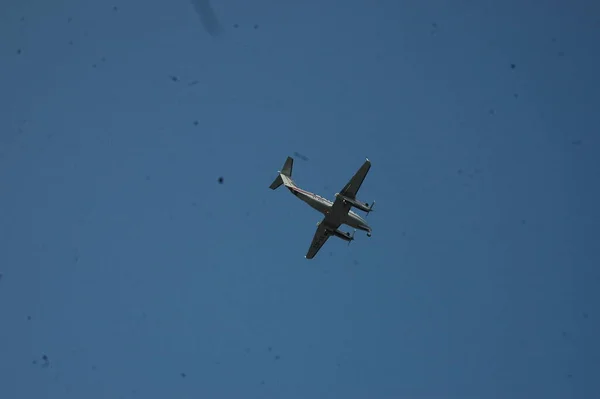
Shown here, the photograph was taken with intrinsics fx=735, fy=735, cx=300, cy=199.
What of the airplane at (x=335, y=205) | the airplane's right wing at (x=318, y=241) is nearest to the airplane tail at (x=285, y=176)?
the airplane at (x=335, y=205)

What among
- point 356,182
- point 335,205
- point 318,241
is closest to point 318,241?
point 318,241

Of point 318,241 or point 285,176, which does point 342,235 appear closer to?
point 318,241

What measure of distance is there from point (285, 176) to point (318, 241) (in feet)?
31.7

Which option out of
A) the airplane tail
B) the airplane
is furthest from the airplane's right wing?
the airplane tail

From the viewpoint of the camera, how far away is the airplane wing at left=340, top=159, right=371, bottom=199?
85.9 meters

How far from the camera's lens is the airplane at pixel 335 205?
87.2m

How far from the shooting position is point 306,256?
98.2 m

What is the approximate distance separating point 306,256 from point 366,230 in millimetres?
10924

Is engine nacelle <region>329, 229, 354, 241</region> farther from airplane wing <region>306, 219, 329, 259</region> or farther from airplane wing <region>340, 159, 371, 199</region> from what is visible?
airplane wing <region>340, 159, 371, 199</region>

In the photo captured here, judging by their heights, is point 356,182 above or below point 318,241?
above

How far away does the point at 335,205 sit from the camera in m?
→ 89.2

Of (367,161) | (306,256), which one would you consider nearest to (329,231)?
(306,256)

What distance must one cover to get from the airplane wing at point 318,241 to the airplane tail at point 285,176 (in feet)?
22.9

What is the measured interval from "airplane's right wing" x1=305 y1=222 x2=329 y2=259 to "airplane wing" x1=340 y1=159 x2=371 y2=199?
739cm
